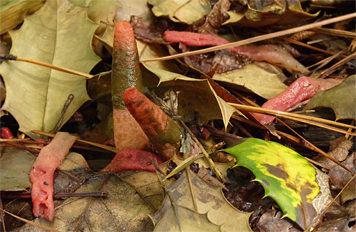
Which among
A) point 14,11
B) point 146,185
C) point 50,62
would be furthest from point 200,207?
point 14,11

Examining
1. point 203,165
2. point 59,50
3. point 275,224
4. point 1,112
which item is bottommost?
point 275,224

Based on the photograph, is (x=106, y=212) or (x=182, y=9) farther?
(x=182, y=9)

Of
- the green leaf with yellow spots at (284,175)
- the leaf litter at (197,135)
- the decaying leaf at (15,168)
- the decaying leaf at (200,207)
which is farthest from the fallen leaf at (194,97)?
the decaying leaf at (15,168)

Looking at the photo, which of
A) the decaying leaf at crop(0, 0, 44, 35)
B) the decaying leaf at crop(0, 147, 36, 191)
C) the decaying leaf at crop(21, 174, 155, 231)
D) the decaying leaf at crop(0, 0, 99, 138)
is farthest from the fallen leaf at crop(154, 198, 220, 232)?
the decaying leaf at crop(0, 0, 44, 35)

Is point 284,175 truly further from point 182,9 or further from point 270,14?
point 182,9

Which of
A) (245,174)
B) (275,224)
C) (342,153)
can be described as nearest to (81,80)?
(245,174)

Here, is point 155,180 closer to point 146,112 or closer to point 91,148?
point 146,112

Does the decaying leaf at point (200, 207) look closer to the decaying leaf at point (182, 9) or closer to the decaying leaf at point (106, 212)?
the decaying leaf at point (106, 212)
